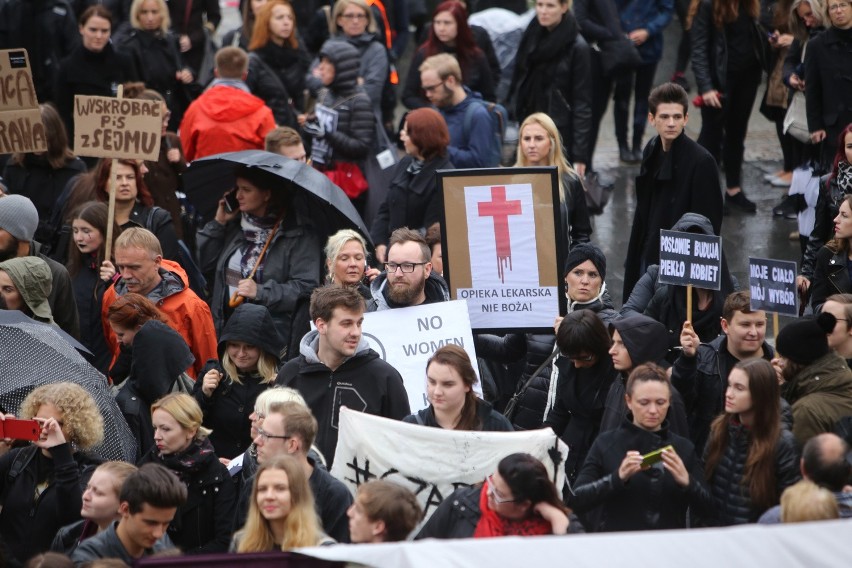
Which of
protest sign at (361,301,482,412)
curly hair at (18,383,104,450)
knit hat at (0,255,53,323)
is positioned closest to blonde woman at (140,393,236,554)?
curly hair at (18,383,104,450)

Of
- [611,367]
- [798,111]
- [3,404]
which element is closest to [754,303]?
[611,367]

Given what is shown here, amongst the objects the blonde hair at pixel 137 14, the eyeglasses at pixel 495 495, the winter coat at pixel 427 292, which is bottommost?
the eyeglasses at pixel 495 495

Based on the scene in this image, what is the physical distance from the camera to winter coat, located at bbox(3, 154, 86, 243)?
1099 centimetres

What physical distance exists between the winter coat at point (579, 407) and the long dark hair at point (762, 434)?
0.89 metres

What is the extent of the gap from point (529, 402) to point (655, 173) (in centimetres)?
276

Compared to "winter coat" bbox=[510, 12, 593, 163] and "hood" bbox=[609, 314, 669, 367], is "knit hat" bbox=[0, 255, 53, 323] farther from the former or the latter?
"winter coat" bbox=[510, 12, 593, 163]

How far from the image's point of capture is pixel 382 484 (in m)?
5.94

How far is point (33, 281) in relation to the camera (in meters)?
8.61

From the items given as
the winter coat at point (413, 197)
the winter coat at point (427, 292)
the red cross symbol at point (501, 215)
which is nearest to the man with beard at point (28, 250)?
the winter coat at point (427, 292)

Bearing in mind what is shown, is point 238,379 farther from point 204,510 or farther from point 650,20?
point 650,20

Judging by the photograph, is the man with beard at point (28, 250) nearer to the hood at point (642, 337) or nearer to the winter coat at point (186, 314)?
the winter coat at point (186, 314)

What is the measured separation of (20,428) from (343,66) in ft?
19.0

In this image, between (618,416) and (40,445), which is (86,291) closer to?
(40,445)

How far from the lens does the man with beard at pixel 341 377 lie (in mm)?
7422
